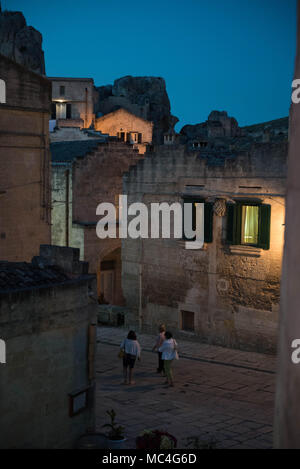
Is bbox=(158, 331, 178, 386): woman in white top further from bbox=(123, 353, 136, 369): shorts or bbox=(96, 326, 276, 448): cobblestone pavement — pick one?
bbox=(123, 353, 136, 369): shorts

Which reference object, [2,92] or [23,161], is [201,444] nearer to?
[23,161]

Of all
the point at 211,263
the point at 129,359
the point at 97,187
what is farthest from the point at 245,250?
the point at 97,187

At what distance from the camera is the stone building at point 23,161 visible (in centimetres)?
1977

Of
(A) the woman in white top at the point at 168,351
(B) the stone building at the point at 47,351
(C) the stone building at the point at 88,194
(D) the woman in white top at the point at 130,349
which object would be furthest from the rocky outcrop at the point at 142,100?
(B) the stone building at the point at 47,351

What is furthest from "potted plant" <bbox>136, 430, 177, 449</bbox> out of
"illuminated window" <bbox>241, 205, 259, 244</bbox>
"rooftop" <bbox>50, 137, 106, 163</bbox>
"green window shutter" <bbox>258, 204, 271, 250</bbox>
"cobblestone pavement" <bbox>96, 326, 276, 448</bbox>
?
"rooftop" <bbox>50, 137, 106, 163</bbox>

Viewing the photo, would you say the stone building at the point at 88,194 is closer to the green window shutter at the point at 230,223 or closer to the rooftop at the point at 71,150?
the rooftop at the point at 71,150

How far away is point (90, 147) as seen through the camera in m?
29.5

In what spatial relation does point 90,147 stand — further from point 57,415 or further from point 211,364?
point 57,415

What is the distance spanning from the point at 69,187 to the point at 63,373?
18.0m

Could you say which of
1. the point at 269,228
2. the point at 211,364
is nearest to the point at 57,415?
the point at 211,364

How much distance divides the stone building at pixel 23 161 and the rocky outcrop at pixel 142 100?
53.6 m

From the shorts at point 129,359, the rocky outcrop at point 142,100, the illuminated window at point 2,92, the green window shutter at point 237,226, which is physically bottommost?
the shorts at point 129,359

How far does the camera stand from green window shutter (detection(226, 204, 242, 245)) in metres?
20.8
